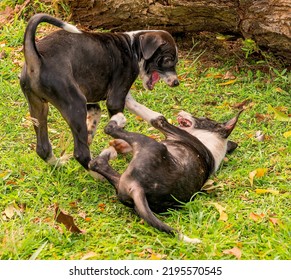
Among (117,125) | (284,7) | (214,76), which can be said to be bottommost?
(214,76)

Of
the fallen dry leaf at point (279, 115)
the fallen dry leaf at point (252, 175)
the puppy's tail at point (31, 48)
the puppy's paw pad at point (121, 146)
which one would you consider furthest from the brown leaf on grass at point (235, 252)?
the fallen dry leaf at point (279, 115)

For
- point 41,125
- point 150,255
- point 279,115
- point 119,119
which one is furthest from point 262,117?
point 150,255

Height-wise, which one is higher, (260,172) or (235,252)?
(235,252)

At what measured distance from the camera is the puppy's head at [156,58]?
19.6ft

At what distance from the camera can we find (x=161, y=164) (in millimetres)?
4996

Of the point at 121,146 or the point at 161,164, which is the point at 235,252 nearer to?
the point at 161,164

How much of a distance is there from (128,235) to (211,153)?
1.39 m

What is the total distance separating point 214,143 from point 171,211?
3.74ft

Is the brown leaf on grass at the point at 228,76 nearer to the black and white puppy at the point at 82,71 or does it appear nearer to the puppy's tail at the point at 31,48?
the black and white puppy at the point at 82,71

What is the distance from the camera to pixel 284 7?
6.89 meters

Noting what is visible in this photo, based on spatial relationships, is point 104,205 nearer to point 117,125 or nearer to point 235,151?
point 117,125

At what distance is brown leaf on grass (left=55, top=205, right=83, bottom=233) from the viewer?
15.3ft
